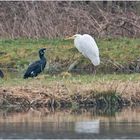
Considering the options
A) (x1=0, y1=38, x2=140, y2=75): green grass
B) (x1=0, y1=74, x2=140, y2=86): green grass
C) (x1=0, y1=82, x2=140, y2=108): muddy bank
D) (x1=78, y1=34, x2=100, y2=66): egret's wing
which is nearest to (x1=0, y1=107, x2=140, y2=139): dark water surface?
(x1=0, y1=82, x2=140, y2=108): muddy bank

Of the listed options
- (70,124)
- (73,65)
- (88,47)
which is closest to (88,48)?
(88,47)

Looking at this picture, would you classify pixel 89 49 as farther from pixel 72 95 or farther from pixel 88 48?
pixel 72 95

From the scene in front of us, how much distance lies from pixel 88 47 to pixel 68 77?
2.66 meters

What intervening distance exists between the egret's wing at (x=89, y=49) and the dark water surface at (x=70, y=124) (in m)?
5.58

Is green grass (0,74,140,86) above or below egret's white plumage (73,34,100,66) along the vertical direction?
below

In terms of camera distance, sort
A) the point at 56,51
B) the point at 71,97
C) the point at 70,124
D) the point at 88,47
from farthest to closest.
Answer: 1. the point at 56,51
2. the point at 88,47
3. the point at 71,97
4. the point at 70,124

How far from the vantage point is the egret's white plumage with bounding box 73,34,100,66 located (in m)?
24.8

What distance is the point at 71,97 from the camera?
19.6 m

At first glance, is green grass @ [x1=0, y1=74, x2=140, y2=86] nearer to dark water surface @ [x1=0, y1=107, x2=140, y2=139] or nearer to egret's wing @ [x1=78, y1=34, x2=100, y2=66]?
dark water surface @ [x1=0, y1=107, x2=140, y2=139]

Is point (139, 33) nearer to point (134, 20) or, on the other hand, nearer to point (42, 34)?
point (134, 20)

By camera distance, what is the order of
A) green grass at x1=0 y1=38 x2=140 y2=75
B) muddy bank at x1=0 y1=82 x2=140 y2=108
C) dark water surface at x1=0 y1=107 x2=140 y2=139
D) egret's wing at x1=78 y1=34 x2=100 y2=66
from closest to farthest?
dark water surface at x1=0 y1=107 x2=140 y2=139, muddy bank at x1=0 y1=82 x2=140 y2=108, egret's wing at x1=78 y1=34 x2=100 y2=66, green grass at x1=0 y1=38 x2=140 y2=75

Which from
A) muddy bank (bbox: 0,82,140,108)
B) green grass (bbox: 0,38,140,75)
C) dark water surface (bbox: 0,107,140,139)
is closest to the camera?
dark water surface (bbox: 0,107,140,139)

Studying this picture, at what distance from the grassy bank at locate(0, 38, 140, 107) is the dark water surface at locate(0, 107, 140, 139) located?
409 millimetres

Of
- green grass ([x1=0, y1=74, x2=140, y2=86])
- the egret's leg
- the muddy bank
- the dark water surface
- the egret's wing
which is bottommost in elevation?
the dark water surface
